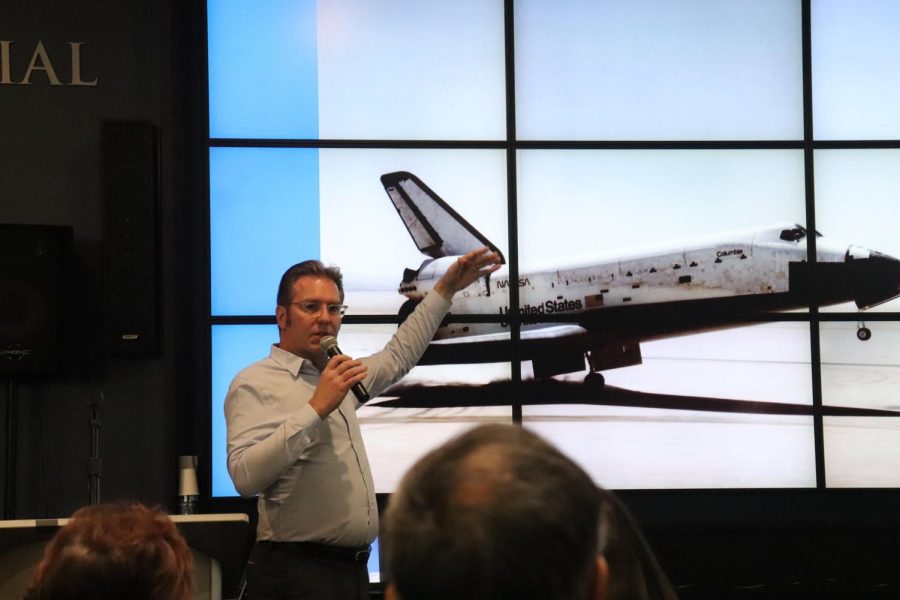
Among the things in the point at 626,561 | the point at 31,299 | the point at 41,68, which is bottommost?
the point at 626,561

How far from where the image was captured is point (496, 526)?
66 centimetres

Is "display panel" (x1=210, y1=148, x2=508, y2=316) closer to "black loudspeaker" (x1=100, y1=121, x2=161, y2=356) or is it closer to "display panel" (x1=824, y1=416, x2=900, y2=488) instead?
"black loudspeaker" (x1=100, y1=121, x2=161, y2=356)

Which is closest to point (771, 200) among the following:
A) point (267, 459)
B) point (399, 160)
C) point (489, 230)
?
point (489, 230)

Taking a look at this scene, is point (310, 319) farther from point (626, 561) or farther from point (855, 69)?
point (855, 69)

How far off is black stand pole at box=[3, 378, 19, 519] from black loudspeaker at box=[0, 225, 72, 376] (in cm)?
24

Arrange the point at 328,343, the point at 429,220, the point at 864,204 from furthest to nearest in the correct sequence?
the point at 864,204, the point at 429,220, the point at 328,343

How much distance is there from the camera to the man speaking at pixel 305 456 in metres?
2.64

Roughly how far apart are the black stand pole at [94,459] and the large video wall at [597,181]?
28.2 inches

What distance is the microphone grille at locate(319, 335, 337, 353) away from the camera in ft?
9.17

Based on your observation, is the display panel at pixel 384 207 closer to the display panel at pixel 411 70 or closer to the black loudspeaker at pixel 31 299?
the display panel at pixel 411 70

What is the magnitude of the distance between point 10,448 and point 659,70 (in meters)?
3.07

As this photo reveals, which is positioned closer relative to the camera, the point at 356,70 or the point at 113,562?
the point at 113,562

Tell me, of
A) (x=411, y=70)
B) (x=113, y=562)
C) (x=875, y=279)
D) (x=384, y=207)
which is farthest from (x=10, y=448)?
(x=875, y=279)

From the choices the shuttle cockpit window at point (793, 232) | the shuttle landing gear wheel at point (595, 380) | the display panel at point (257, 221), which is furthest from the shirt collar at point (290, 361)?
the shuttle cockpit window at point (793, 232)
